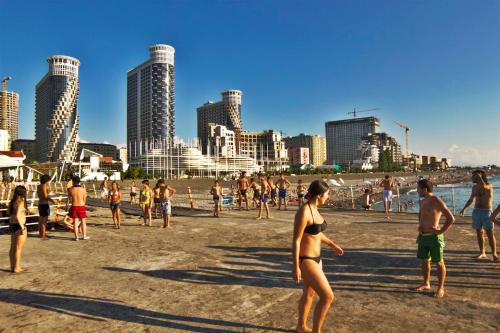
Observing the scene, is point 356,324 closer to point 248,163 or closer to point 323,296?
point 323,296

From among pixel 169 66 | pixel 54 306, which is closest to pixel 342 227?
pixel 54 306

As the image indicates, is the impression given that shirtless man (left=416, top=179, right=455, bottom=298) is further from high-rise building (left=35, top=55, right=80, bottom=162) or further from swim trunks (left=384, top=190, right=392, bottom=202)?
high-rise building (left=35, top=55, right=80, bottom=162)

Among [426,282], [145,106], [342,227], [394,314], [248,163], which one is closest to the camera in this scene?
[394,314]

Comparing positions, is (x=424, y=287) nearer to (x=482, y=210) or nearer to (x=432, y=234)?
(x=432, y=234)

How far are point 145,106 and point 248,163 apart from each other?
61.7 m

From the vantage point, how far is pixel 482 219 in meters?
6.47

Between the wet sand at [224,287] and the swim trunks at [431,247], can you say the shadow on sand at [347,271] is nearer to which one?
the wet sand at [224,287]

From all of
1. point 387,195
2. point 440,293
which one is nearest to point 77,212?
point 440,293

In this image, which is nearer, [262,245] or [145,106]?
[262,245]

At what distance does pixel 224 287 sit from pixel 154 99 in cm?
16351

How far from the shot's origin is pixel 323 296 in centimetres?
319

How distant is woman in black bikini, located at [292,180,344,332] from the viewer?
321cm

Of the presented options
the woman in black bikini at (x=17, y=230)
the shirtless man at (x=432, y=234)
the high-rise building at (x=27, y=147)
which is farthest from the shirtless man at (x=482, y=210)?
the high-rise building at (x=27, y=147)

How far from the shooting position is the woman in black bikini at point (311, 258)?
10.5 feet
